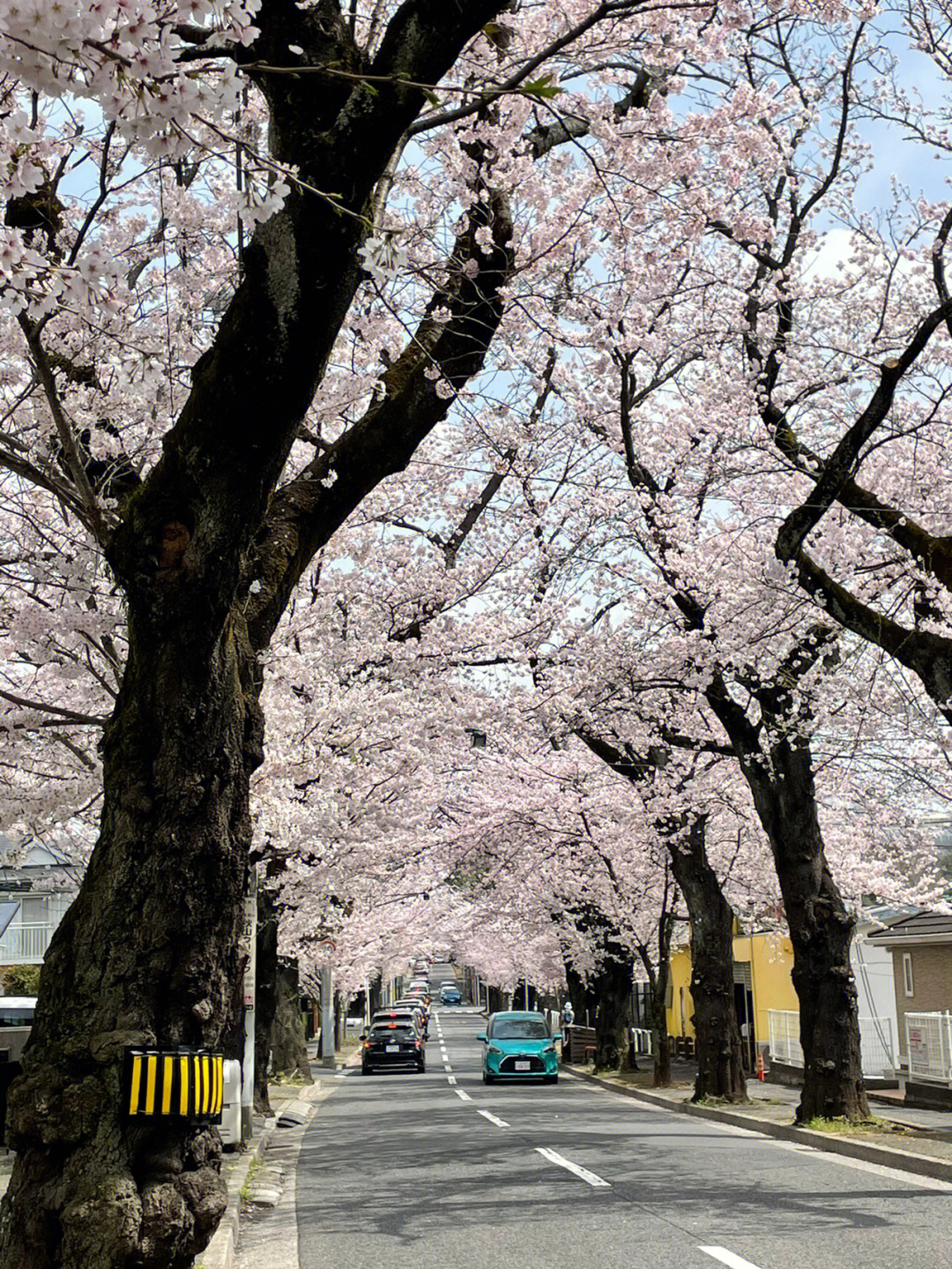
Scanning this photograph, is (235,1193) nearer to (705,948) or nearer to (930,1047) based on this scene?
(705,948)

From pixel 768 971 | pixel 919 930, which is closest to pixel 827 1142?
pixel 919 930

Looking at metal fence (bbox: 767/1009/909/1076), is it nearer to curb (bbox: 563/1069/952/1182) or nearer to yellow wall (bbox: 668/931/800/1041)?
yellow wall (bbox: 668/931/800/1041)

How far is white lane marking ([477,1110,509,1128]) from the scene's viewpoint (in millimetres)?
18344

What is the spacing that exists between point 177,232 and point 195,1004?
7.31 m

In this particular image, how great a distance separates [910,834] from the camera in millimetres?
33219

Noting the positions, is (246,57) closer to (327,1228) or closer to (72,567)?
(72,567)

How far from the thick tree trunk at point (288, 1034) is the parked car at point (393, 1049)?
585cm

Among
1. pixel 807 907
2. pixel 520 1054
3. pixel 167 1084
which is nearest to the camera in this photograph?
pixel 167 1084

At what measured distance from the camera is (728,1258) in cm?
787

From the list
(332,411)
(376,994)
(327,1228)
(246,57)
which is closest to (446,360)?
(246,57)

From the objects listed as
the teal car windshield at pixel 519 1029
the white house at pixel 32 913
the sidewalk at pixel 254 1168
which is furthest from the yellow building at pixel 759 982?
the white house at pixel 32 913

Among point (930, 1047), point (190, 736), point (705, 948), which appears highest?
point (190, 736)

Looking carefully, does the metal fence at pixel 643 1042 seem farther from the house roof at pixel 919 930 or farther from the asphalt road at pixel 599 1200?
the asphalt road at pixel 599 1200

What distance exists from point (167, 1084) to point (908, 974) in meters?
25.0
